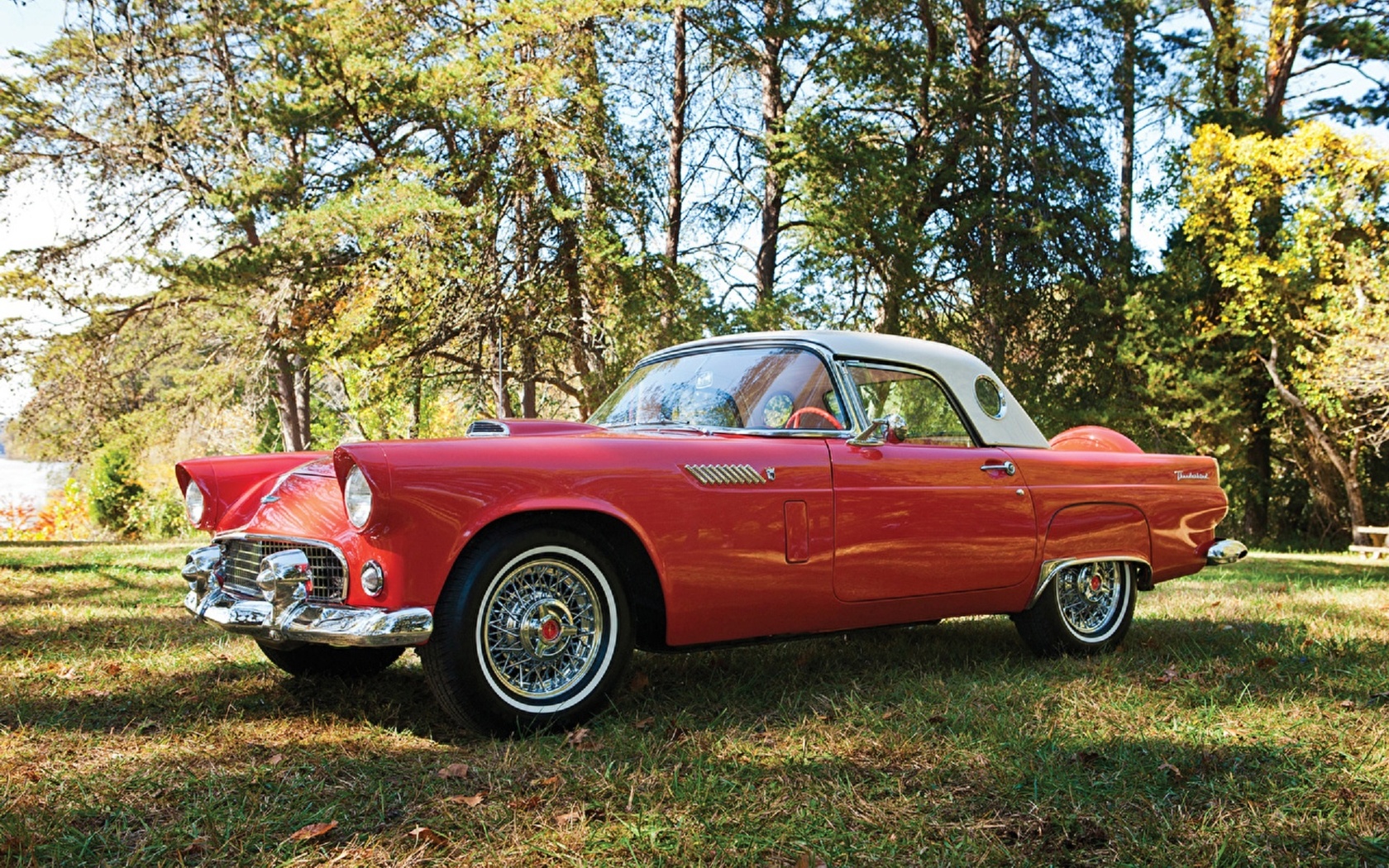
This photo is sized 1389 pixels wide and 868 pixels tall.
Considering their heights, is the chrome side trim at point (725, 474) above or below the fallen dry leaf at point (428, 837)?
above

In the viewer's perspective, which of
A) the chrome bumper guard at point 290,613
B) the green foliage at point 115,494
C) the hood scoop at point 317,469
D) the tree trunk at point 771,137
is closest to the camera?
the chrome bumper guard at point 290,613

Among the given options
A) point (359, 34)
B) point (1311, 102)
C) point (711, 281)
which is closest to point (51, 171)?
point (359, 34)

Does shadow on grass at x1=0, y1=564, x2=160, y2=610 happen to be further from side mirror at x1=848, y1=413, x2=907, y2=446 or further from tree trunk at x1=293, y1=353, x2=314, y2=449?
tree trunk at x1=293, y1=353, x2=314, y2=449

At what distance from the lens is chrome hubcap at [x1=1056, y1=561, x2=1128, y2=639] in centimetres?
546

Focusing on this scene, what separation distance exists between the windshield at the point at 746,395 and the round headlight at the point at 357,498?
5.19 feet

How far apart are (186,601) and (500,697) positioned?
1506 millimetres

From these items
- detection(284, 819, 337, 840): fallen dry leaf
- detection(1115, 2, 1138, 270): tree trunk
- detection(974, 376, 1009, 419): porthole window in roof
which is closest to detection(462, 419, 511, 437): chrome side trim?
detection(284, 819, 337, 840): fallen dry leaf

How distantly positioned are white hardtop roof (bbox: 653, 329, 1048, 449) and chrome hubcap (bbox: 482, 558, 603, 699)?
155 centimetres

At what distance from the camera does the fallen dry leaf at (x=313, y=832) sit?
2801 mm

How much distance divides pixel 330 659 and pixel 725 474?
1.99 m

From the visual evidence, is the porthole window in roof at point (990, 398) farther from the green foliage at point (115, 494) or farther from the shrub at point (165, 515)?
the green foliage at point (115, 494)

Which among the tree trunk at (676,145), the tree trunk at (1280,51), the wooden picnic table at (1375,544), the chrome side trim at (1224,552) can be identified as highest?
the tree trunk at (1280,51)

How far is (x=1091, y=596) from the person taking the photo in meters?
5.56

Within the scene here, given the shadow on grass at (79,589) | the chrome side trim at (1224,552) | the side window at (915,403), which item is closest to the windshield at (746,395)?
the side window at (915,403)
